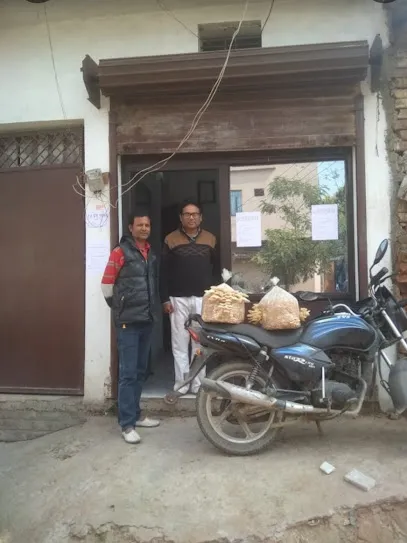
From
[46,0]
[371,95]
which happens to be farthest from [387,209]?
[46,0]

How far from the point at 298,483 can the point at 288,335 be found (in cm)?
104

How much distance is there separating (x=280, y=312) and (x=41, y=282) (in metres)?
2.74

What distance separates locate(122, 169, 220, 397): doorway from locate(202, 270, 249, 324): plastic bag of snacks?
64.6 inches

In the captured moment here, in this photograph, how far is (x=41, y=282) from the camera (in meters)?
4.95

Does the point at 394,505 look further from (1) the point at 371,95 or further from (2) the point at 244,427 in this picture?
(1) the point at 371,95

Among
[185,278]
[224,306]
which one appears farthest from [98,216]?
[224,306]

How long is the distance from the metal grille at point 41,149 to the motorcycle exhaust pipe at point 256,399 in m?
2.92

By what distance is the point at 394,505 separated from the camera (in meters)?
2.92

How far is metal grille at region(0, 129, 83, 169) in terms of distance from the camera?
198 inches

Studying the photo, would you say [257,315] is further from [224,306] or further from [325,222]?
[325,222]

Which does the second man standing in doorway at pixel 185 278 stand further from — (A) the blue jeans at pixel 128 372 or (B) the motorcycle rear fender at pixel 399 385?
(B) the motorcycle rear fender at pixel 399 385

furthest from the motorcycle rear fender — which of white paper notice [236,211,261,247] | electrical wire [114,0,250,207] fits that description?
electrical wire [114,0,250,207]

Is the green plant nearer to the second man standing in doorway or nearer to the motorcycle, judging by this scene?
the second man standing in doorway

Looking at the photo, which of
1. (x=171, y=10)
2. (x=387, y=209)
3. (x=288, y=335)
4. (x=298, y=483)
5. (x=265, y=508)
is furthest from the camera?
(x=171, y=10)
